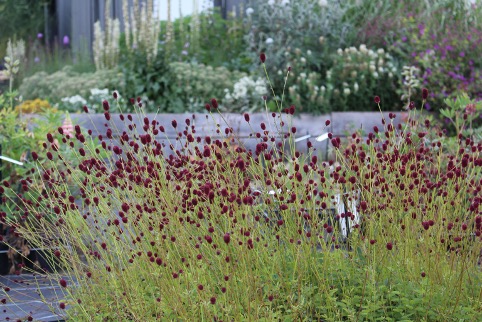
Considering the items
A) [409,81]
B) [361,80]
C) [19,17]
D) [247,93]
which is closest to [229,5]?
[247,93]

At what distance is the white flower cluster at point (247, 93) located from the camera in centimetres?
869

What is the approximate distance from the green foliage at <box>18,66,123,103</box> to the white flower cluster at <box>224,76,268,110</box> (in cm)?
144

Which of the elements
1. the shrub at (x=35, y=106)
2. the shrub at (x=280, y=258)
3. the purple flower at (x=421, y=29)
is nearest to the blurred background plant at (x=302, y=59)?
the purple flower at (x=421, y=29)

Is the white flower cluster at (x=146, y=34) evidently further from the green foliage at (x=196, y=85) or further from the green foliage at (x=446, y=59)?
the green foliage at (x=446, y=59)

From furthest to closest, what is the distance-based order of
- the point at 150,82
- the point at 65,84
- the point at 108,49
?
1. the point at 108,49
2. the point at 65,84
3. the point at 150,82

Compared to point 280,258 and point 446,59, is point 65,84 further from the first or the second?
point 280,258

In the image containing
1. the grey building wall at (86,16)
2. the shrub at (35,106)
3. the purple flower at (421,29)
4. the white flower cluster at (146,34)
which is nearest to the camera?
the shrub at (35,106)

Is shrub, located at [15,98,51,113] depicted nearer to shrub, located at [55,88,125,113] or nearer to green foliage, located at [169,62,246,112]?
shrub, located at [55,88,125,113]

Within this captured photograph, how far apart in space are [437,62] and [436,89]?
11.7 inches

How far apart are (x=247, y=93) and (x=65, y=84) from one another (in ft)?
7.64

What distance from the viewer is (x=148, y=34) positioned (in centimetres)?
962

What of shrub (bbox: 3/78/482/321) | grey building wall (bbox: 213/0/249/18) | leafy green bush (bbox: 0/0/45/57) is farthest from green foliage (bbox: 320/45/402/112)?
leafy green bush (bbox: 0/0/45/57)

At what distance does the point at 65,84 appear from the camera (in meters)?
9.47

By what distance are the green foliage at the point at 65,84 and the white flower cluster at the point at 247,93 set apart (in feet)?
4.72
